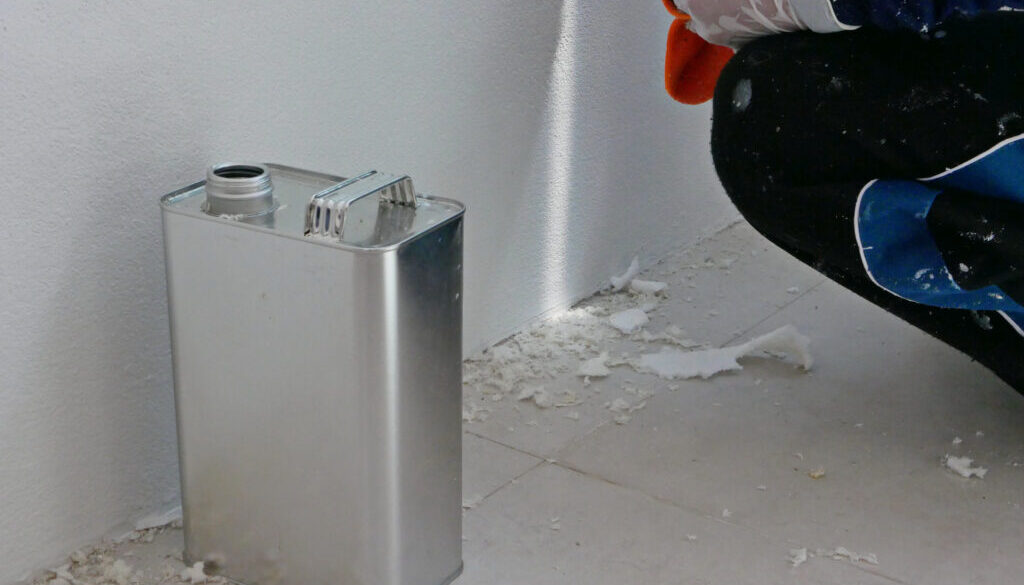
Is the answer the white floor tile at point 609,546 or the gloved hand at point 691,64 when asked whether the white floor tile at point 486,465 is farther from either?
the gloved hand at point 691,64

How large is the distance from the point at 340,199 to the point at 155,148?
0.62 feet

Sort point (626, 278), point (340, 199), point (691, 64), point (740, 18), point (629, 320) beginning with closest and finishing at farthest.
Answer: point (340, 199)
point (740, 18)
point (691, 64)
point (629, 320)
point (626, 278)

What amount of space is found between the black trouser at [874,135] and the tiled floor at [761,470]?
12 cm

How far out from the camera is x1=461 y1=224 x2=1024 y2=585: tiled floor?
0.98 meters

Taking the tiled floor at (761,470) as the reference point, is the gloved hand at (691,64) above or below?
above

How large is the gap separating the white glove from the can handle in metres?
0.33

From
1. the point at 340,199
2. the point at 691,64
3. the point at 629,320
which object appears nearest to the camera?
the point at 340,199

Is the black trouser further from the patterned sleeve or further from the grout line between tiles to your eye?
the grout line between tiles

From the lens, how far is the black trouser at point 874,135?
3.10 ft

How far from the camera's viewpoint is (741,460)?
1122 millimetres

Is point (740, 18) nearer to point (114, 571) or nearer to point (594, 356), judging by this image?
point (594, 356)

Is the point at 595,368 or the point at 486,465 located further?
the point at 595,368

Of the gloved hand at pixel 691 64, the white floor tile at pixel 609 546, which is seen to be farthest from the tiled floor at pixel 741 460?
the gloved hand at pixel 691 64

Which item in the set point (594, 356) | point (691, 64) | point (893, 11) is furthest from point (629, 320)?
point (893, 11)
